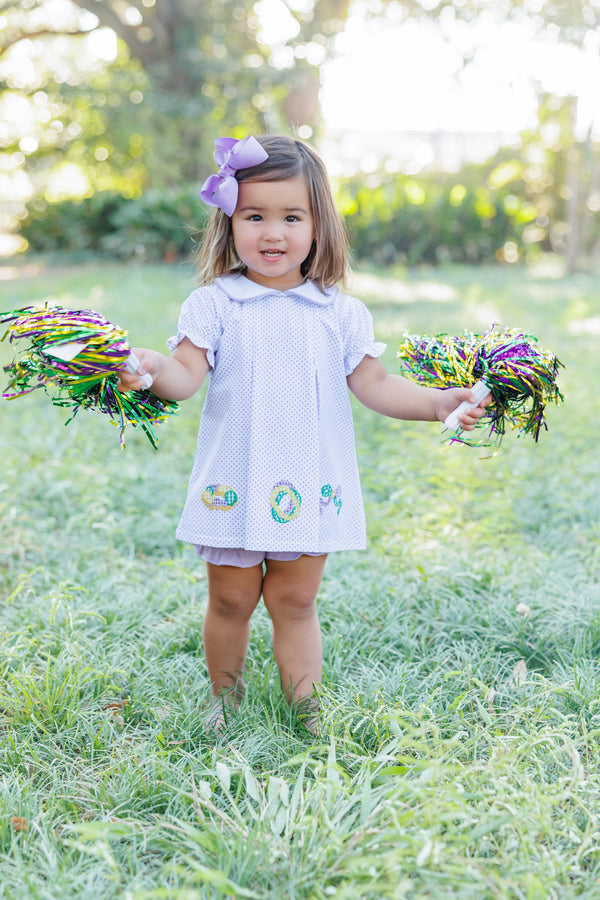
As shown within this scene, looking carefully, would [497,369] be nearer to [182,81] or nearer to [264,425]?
[264,425]

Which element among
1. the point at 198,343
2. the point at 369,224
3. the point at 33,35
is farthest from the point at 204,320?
the point at 33,35

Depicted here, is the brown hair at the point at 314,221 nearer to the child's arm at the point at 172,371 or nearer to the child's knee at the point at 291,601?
the child's arm at the point at 172,371

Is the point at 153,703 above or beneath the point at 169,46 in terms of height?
beneath

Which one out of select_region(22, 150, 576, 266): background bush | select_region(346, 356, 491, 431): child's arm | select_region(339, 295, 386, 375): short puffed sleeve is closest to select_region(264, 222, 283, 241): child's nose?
select_region(339, 295, 386, 375): short puffed sleeve

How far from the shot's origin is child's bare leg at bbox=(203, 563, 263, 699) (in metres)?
2.00

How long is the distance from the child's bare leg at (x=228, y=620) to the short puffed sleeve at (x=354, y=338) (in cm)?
56

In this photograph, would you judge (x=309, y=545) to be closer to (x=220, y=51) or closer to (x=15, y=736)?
(x=15, y=736)

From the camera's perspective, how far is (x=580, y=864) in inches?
61.1

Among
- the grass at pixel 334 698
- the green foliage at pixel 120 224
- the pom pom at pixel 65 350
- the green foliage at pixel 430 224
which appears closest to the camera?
the grass at pixel 334 698

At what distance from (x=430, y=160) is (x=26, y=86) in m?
9.11

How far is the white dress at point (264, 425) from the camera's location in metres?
1.87

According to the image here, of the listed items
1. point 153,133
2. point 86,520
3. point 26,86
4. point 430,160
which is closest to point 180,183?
point 153,133

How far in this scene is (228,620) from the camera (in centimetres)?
207

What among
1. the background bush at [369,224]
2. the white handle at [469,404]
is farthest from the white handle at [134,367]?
the background bush at [369,224]
